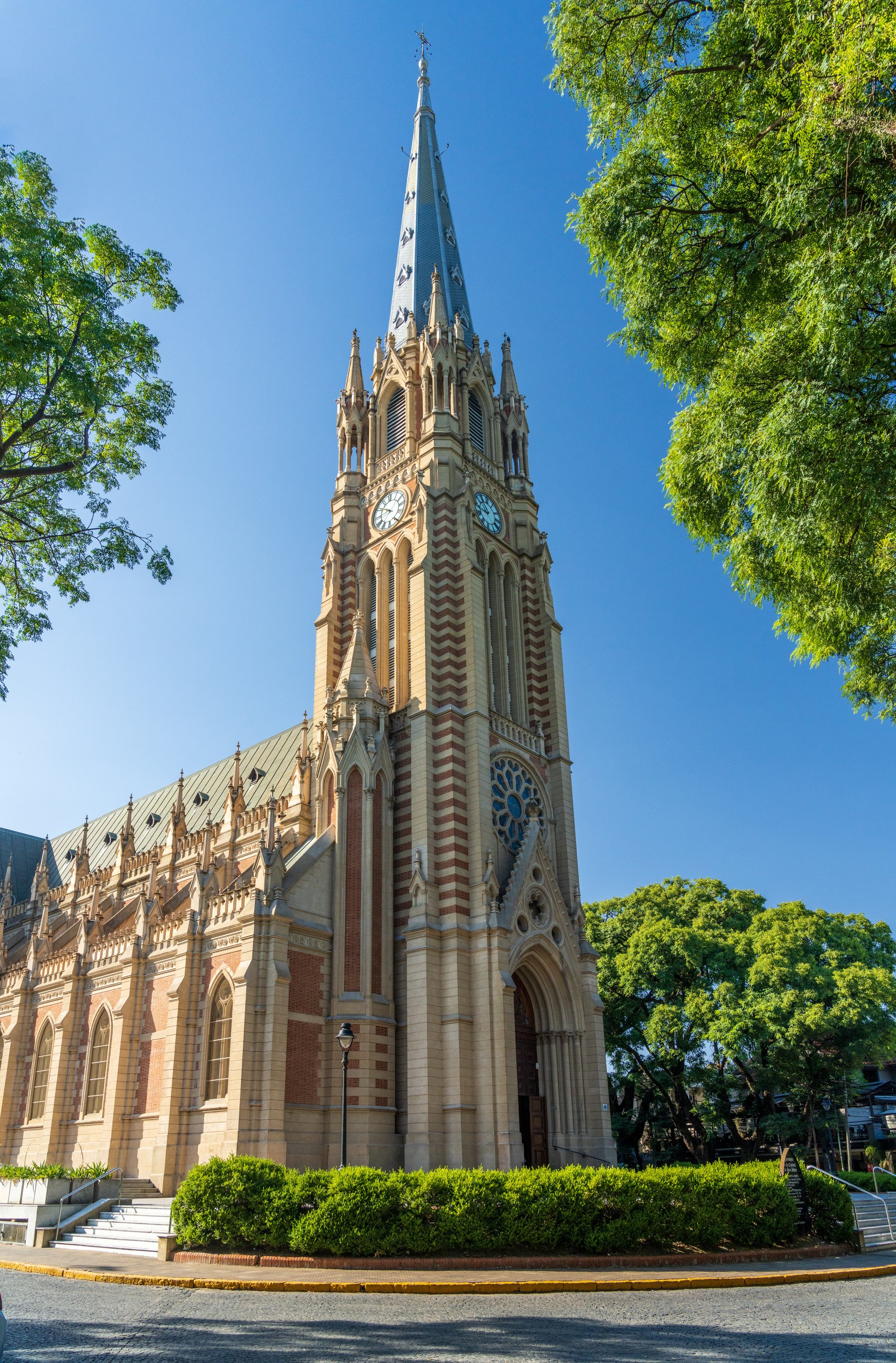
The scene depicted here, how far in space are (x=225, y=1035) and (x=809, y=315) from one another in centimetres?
2415

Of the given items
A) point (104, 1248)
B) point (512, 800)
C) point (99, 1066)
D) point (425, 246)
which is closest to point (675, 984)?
point (512, 800)

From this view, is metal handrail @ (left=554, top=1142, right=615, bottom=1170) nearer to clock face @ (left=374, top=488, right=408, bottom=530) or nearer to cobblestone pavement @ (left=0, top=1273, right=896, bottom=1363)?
cobblestone pavement @ (left=0, top=1273, right=896, bottom=1363)

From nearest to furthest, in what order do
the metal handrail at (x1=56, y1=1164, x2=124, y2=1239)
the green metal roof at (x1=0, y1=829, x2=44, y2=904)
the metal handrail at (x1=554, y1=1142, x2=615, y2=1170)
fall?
the metal handrail at (x1=56, y1=1164, x2=124, y2=1239) → the metal handrail at (x1=554, y1=1142, x2=615, y2=1170) → the green metal roof at (x1=0, y1=829, x2=44, y2=904)

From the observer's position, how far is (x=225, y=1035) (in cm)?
2698

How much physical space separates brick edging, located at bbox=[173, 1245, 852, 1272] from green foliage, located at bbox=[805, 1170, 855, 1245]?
2282mm

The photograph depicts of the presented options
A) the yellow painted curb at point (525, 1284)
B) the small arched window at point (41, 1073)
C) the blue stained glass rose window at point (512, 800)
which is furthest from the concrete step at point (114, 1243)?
the blue stained glass rose window at point (512, 800)

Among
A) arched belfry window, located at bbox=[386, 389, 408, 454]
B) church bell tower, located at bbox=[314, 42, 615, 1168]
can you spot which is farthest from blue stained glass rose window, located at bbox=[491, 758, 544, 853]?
arched belfry window, located at bbox=[386, 389, 408, 454]

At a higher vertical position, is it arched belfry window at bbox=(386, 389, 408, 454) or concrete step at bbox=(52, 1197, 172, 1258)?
arched belfry window at bbox=(386, 389, 408, 454)

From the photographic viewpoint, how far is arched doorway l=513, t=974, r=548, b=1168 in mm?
29422

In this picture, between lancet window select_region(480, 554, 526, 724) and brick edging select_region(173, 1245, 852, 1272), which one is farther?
lancet window select_region(480, 554, 526, 724)

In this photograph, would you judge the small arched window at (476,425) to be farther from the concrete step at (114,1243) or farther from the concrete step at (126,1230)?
the concrete step at (114,1243)

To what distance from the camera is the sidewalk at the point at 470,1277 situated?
14273 millimetres

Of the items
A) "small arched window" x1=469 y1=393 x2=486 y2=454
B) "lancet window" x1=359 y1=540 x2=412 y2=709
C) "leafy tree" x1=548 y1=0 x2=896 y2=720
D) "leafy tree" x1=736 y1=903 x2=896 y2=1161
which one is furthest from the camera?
"small arched window" x1=469 y1=393 x2=486 y2=454

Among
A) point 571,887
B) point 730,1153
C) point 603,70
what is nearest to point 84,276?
point 603,70
